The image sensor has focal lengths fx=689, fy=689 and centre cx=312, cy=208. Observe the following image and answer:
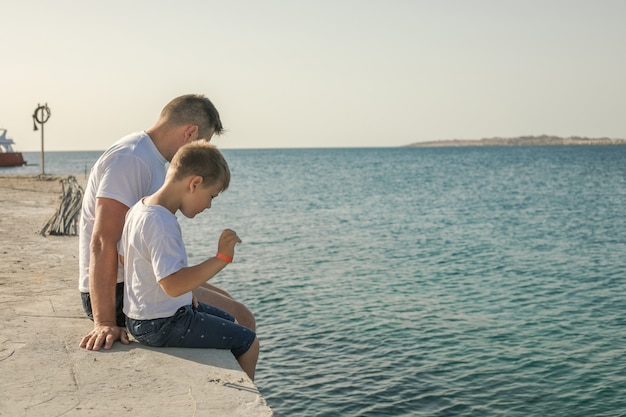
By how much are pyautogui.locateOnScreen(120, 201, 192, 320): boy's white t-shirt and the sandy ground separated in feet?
0.97

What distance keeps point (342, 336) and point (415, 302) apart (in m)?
2.64

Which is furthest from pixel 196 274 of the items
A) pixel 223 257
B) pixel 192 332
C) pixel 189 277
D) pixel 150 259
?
pixel 192 332

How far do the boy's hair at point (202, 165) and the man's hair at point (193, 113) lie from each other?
74 centimetres

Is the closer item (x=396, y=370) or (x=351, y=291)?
(x=396, y=370)

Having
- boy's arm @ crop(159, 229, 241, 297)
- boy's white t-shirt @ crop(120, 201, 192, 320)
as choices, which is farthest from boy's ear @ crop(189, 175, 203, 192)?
boy's arm @ crop(159, 229, 241, 297)

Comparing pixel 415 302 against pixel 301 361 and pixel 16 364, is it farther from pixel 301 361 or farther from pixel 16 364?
pixel 16 364

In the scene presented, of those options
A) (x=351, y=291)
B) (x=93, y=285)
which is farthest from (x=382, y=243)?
(x=93, y=285)

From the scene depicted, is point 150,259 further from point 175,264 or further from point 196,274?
point 196,274

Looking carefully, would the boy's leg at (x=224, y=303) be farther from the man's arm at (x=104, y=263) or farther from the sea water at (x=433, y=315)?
the sea water at (x=433, y=315)

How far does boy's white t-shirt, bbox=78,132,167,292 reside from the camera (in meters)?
4.24

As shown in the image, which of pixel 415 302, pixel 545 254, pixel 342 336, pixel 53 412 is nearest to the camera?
pixel 53 412

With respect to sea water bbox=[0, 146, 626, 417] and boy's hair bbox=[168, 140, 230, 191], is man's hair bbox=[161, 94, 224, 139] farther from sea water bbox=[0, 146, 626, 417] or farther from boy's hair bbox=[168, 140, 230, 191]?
sea water bbox=[0, 146, 626, 417]

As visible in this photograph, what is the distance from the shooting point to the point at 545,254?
17.6 meters

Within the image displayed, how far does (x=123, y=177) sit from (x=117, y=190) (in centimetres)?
9
